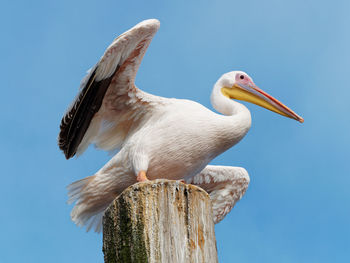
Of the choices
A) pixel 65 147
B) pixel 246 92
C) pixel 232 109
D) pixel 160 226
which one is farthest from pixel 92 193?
pixel 160 226

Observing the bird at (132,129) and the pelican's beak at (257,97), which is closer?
the bird at (132,129)

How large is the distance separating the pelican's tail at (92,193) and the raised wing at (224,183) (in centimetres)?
119

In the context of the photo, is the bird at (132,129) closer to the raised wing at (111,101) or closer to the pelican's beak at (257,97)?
the raised wing at (111,101)

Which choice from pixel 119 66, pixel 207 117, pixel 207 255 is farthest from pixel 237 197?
pixel 207 255

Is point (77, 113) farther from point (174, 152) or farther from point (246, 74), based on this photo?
point (246, 74)

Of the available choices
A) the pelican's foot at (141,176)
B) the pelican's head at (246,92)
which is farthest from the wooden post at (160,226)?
the pelican's head at (246,92)

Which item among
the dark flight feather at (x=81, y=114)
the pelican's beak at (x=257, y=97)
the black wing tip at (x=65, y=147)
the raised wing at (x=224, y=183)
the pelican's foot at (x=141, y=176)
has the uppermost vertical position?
the pelican's beak at (x=257, y=97)

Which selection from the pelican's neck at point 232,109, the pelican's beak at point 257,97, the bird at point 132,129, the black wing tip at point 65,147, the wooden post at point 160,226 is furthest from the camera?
the pelican's beak at point 257,97

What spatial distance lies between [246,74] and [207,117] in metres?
1.21

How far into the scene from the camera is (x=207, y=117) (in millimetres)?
5051

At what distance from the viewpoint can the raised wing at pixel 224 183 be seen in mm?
6141

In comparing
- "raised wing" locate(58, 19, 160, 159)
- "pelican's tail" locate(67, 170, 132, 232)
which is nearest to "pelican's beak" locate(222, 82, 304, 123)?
"raised wing" locate(58, 19, 160, 159)

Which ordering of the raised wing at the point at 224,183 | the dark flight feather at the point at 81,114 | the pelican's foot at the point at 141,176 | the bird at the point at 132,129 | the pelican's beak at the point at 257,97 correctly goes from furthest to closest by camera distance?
the raised wing at the point at 224,183 → the pelican's beak at the point at 257,97 → the dark flight feather at the point at 81,114 → the bird at the point at 132,129 → the pelican's foot at the point at 141,176

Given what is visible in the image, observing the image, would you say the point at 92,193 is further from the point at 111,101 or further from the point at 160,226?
the point at 160,226
